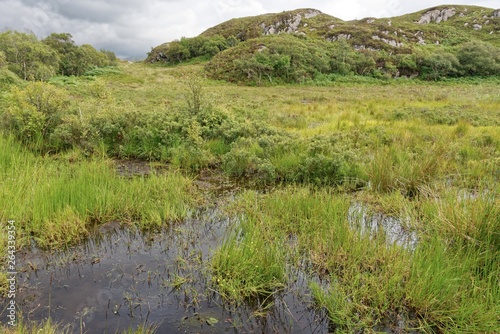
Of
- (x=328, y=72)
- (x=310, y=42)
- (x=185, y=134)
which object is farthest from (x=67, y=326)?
(x=310, y=42)

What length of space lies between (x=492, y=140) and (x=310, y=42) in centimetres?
6052

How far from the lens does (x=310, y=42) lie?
65125 millimetres

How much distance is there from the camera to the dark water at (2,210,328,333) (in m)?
3.65

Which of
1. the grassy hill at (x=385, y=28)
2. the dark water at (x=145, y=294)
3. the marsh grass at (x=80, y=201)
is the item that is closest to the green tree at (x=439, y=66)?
the grassy hill at (x=385, y=28)

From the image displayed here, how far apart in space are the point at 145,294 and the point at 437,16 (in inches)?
5880

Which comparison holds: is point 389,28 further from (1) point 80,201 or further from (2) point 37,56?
(1) point 80,201

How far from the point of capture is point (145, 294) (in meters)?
4.09

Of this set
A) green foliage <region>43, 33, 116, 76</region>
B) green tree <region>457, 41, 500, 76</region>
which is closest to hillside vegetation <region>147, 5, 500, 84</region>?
green tree <region>457, 41, 500, 76</region>

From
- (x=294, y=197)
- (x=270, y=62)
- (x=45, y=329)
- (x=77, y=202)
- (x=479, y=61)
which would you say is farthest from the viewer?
(x=479, y=61)

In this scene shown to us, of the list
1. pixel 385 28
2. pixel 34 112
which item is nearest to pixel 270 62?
pixel 34 112

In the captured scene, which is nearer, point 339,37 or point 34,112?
point 34,112

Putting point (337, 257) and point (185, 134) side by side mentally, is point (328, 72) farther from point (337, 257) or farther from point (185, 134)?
point (337, 257)

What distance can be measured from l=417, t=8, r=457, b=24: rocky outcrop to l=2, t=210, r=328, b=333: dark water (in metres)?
142

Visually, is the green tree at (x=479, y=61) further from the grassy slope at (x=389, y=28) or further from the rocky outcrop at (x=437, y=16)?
the rocky outcrop at (x=437, y=16)
